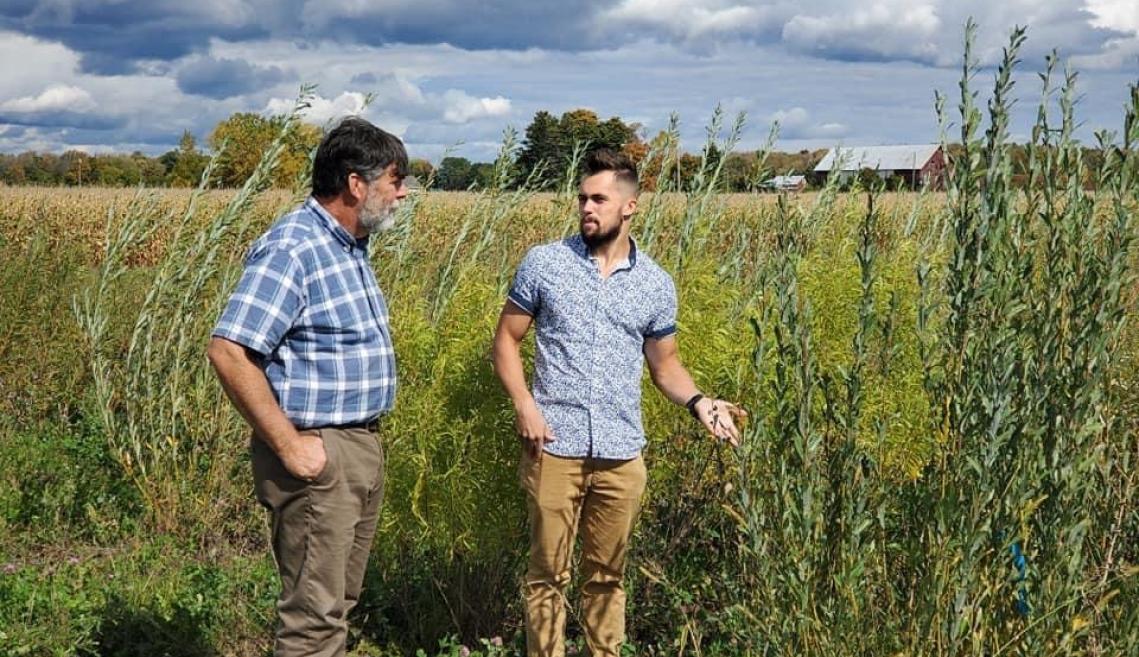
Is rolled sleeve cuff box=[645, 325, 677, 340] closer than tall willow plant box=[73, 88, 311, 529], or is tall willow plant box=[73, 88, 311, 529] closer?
rolled sleeve cuff box=[645, 325, 677, 340]

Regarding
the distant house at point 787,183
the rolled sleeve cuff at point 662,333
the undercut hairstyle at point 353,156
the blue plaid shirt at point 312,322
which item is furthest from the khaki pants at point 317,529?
the distant house at point 787,183

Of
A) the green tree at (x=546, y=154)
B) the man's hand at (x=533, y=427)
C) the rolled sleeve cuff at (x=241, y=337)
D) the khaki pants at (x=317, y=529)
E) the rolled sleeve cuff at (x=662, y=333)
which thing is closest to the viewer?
the rolled sleeve cuff at (x=241, y=337)

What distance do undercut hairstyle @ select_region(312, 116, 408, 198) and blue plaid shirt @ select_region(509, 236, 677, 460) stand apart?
656 mm

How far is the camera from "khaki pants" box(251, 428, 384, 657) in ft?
10.9

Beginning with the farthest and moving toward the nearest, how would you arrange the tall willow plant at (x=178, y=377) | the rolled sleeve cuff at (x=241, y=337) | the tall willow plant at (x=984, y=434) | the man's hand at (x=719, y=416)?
the tall willow plant at (x=178, y=377) → the man's hand at (x=719, y=416) → the rolled sleeve cuff at (x=241, y=337) → the tall willow plant at (x=984, y=434)

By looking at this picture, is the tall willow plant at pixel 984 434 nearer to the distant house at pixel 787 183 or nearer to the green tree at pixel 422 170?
the distant house at pixel 787 183

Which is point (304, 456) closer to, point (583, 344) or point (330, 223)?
point (330, 223)

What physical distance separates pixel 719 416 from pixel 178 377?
3.51m

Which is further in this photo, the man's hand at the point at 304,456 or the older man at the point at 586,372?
the older man at the point at 586,372

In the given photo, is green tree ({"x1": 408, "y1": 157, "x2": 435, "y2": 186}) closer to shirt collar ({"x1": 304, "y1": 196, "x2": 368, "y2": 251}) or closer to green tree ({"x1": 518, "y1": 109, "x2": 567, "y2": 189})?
green tree ({"x1": 518, "y1": 109, "x2": 567, "y2": 189})

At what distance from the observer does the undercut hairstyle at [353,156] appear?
3.35 meters

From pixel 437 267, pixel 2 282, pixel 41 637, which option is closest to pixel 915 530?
pixel 41 637

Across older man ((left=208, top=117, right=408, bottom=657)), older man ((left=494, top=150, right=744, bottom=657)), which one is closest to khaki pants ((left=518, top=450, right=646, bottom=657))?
older man ((left=494, top=150, right=744, bottom=657))

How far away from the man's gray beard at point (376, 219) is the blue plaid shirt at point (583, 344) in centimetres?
56
